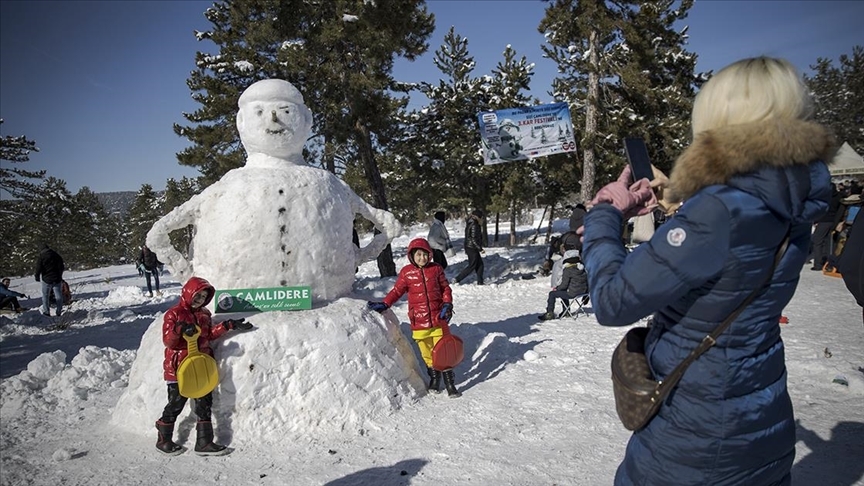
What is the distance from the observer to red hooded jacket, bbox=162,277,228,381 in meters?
3.29

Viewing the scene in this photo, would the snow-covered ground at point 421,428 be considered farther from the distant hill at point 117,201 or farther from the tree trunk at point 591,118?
the distant hill at point 117,201

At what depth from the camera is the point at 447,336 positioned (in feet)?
14.2

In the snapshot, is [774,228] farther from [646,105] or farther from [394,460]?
[646,105]

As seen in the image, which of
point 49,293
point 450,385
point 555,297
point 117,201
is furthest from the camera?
point 117,201

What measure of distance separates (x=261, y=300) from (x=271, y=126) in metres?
1.63

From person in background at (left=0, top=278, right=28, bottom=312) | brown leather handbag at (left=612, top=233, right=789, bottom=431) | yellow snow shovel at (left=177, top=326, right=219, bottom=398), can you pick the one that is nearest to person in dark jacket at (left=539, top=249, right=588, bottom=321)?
yellow snow shovel at (left=177, top=326, right=219, bottom=398)

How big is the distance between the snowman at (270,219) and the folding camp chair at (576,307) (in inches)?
163

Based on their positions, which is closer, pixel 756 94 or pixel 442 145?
pixel 756 94

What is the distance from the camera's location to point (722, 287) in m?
1.25

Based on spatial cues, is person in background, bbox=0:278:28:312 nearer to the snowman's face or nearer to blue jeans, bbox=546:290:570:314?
the snowman's face

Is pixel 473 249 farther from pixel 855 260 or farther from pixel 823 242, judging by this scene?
pixel 823 242

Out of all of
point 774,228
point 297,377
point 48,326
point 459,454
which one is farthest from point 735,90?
point 48,326

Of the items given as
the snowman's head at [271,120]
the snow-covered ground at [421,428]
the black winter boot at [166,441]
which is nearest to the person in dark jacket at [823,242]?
the snow-covered ground at [421,428]

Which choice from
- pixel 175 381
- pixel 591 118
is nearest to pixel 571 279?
pixel 175 381
